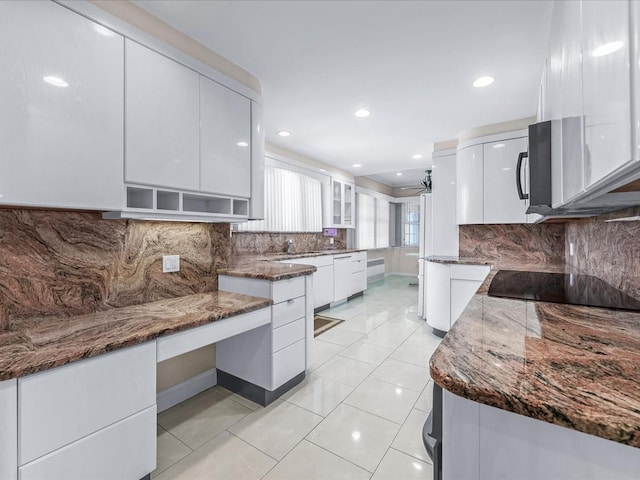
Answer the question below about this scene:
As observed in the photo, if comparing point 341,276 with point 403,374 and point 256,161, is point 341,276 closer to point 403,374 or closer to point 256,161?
point 403,374

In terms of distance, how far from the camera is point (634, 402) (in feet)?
1.61

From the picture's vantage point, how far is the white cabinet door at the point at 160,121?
1632 millimetres

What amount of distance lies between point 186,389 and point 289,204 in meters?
2.90

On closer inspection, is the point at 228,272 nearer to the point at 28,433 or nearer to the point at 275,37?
the point at 28,433

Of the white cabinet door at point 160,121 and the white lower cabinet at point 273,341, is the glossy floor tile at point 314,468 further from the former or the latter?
the white cabinet door at point 160,121

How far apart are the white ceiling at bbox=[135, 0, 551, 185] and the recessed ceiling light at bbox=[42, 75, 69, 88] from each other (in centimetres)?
70

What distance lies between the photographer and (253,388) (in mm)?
2227

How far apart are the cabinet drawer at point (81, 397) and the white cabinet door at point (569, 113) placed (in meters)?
1.79

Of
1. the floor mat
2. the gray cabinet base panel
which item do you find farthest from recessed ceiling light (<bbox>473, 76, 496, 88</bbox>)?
the floor mat

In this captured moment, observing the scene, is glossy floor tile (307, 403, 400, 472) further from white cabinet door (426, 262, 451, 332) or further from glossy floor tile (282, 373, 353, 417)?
white cabinet door (426, 262, 451, 332)

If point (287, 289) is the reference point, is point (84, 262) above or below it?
above

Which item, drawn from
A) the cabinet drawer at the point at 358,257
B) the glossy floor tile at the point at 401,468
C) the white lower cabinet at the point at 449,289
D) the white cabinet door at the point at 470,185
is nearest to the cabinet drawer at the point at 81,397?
the glossy floor tile at the point at 401,468

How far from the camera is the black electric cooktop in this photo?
119 cm

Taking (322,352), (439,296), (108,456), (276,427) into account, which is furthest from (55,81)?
(439,296)
